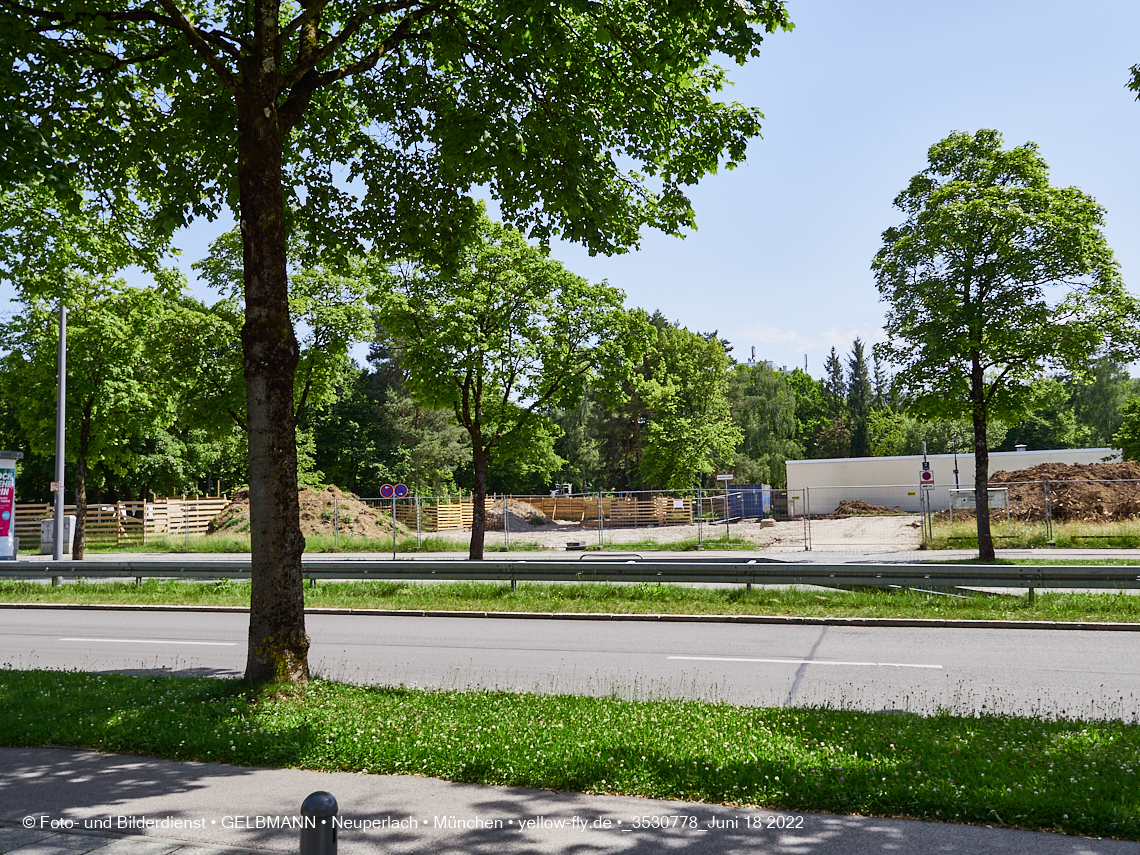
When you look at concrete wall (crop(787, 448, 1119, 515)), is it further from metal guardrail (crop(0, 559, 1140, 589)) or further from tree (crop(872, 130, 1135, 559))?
metal guardrail (crop(0, 559, 1140, 589))

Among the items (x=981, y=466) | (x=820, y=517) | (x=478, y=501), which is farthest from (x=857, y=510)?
(x=478, y=501)

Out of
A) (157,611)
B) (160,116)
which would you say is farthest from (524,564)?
(160,116)

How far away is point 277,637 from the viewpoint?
7469mm

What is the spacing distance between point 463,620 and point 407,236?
23.0 ft

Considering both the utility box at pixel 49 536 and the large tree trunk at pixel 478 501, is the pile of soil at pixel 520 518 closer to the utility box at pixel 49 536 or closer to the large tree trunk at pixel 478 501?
the utility box at pixel 49 536

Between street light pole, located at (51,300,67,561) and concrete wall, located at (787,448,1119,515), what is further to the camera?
concrete wall, located at (787,448,1119,515)

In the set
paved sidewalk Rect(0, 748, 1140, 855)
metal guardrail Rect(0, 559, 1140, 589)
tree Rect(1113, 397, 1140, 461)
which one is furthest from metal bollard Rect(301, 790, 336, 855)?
tree Rect(1113, 397, 1140, 461)

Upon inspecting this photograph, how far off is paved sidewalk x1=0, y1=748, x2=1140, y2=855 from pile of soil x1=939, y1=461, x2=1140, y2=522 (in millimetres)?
26211

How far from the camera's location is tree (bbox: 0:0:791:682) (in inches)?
296

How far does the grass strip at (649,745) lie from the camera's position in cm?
483

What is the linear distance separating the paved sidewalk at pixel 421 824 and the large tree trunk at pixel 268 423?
72.9 inches

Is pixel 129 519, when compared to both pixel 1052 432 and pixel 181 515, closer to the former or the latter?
pixel 181 515

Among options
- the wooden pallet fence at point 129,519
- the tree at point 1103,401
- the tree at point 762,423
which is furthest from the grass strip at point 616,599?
the tree at point 1103,401

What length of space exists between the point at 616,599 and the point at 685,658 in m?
4.91
